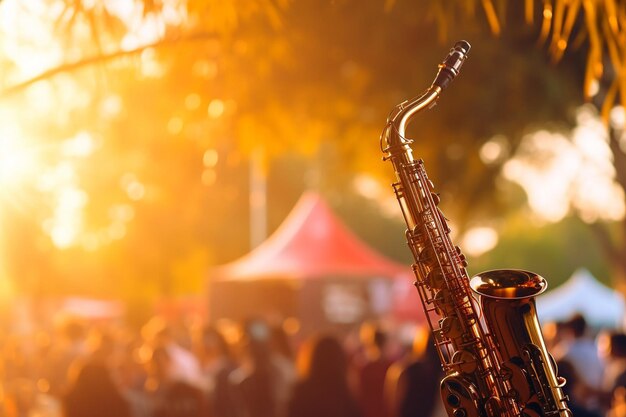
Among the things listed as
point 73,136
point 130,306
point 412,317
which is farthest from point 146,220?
point 73,136

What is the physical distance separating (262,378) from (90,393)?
5.47 feet

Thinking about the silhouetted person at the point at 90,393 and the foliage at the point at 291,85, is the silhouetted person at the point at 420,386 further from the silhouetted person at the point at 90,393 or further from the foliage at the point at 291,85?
the foliage at the point at 291,85

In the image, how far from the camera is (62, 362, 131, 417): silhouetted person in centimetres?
762

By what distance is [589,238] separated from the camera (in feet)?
290

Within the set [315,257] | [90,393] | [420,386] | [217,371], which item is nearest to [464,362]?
[420,386]

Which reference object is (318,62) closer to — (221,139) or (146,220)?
(221,139)

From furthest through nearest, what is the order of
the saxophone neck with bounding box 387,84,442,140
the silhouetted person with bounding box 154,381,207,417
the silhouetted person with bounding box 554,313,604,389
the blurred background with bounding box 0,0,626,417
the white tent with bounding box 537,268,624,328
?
the white tent with bounding box 537,268,624,328, the silhouetted person with bounding box 554,313,604,389, the silhouetted person with bounding box 154,381,207,417, the blurred background with bounding box 0,0,626,417, the saxophone neck with bounding box 387,84,442,140

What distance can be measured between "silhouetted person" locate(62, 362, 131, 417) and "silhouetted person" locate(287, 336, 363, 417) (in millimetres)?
1303

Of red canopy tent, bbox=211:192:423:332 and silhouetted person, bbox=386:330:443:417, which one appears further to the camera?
red canopy tent, bbox=211:192:423:332

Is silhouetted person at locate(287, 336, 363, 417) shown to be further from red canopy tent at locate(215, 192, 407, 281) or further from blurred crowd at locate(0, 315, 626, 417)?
red canopy tent at locate(215, 192, 407, 281)

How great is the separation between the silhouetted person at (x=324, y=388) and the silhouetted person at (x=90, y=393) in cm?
130

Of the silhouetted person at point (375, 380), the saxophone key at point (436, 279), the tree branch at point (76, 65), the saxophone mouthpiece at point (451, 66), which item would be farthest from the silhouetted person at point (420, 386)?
the saxophone mouthpiece at point (451, 66)

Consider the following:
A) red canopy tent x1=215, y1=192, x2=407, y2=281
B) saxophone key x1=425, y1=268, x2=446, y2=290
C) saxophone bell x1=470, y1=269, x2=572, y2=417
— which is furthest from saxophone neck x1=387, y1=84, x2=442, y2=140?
red canopy tent x1=215, y1=192, x2=407, y2=281

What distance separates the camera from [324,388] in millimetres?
7664
